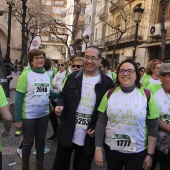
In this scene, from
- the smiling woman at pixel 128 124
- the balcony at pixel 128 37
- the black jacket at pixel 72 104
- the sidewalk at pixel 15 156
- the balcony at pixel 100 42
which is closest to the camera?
the smiling woman at pixel 128 124

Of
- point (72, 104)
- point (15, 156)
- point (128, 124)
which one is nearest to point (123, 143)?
point (128, 124)

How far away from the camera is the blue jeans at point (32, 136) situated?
3367 mm

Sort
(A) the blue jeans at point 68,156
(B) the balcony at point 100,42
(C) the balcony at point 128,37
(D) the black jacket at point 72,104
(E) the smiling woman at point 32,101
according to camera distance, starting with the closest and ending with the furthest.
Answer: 1. (D) the black jacket at point 72,104
2. (A) the blue jeans at point 68,156
3. (E) the smiling woman at point 32,101
4. (C) the balcony at point 128,37
5. (B) the balcony at point 100,42

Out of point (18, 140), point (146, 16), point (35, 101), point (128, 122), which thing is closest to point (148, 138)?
point (128, 122)

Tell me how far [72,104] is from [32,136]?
3.65 feet

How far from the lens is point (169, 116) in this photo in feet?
8.25

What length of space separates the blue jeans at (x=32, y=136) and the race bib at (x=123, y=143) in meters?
1.48

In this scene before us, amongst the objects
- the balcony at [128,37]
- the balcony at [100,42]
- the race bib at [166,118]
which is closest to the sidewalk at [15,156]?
the race bib at [166,118]

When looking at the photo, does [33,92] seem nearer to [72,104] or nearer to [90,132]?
[72,104]

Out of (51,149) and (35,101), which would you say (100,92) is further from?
(51,149)

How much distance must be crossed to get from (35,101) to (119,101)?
4.96 feet

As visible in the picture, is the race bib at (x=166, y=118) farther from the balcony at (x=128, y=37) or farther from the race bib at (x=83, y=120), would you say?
the balcony at (x=128, y=37)

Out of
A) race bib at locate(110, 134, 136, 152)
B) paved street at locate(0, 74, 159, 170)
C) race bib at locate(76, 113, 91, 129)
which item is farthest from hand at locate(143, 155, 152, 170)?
paved street at locate(0, 74, 159, 170)

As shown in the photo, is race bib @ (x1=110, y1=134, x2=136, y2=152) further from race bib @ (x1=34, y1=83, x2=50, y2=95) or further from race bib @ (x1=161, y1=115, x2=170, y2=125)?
race bib @ (x1=34, y1=83, x2=50, y2=95)
